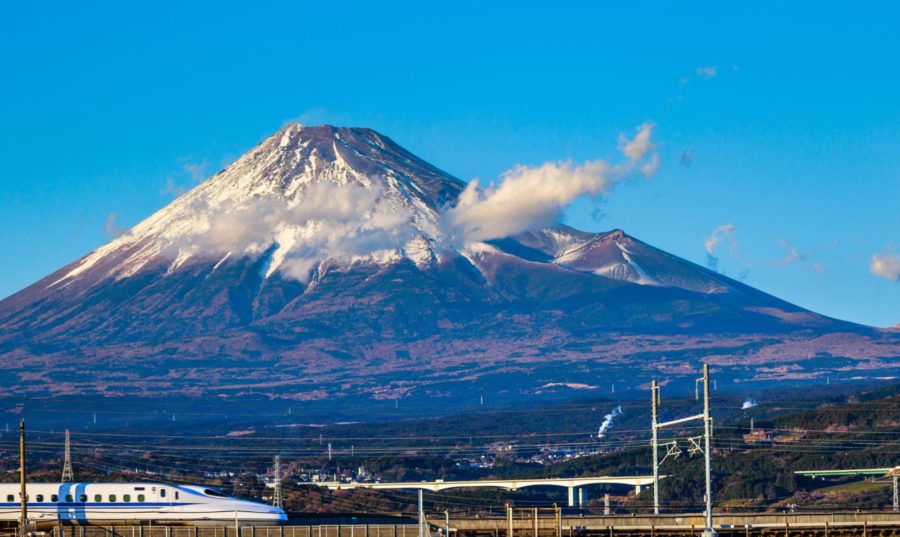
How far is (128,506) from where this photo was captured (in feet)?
268

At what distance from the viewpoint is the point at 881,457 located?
169500mm

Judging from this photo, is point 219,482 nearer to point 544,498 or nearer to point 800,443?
point 544,498

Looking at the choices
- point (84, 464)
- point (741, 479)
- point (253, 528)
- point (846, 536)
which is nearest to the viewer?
point (253, 528)

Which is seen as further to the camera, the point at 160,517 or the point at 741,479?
the point at 741,479

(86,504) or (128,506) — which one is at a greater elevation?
(86,504)

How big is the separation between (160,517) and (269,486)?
70.8 m

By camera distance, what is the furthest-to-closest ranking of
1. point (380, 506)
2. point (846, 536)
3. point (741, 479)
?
point (741, 479) < point (380, 506) < point (846, 536)

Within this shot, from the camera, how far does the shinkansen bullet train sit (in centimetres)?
8075

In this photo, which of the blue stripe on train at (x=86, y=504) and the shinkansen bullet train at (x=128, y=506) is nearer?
the blue stripe on train at (x=86, y=504)

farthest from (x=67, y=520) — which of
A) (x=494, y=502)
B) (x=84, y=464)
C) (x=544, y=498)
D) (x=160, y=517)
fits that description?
(x=84, y=464)

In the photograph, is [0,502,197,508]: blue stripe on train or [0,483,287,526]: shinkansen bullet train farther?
[0,483,287,526]: shinkansen bullet train

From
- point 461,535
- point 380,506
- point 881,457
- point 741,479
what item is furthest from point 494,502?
point 461,535

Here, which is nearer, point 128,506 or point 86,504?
point 86,504

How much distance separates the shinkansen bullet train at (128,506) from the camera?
80.8 meters
